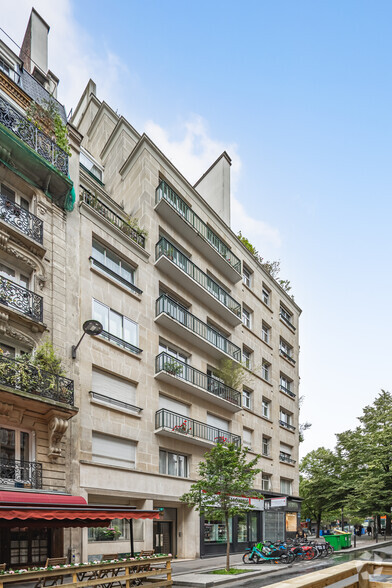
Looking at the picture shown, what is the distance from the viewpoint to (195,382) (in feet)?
84.3

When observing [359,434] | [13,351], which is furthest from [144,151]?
[359,434]

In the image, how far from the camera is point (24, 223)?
17.5 m

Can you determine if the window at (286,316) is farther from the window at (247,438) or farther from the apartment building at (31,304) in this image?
the apartment building at (31,304)

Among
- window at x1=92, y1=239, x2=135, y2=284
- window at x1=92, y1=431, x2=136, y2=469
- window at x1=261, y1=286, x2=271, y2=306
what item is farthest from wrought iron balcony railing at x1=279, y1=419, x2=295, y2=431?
window at x1=92, y1=239, x2=135, y2=284

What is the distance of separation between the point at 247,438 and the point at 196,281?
35.7 feet

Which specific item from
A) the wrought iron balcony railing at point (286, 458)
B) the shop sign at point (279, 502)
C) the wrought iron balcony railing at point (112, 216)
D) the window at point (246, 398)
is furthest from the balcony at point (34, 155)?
the wrought iron balcony railing at point (286, 458)

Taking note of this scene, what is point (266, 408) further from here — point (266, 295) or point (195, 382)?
point (195, 382)

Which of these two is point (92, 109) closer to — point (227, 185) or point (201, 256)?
point (227, 185)

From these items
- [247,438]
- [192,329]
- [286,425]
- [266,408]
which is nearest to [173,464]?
[192,329]

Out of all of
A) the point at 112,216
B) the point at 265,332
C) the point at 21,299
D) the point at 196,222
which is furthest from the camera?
the point at 265,332

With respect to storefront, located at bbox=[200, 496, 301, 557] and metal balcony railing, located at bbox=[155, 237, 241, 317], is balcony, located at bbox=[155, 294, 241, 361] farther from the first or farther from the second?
storefront, located at bbox=[200, 496, 301, 557]

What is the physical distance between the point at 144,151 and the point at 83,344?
11.1 m

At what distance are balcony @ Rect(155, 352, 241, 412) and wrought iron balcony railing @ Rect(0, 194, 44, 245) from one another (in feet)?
26.9

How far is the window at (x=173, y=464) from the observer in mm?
22906
